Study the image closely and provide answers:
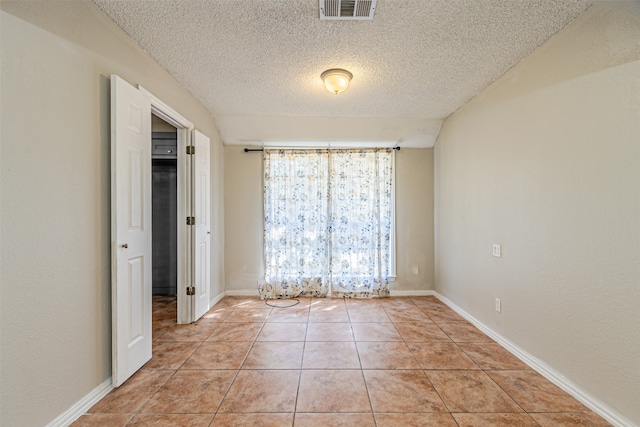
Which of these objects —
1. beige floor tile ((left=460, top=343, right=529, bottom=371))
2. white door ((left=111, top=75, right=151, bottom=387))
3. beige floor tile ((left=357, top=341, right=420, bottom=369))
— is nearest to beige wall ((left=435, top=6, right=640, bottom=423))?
beige floor tile ((left=460, top=343, right=529, bottom=371))

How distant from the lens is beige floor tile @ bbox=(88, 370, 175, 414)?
1.75m

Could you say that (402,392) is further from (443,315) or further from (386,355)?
(443,315)

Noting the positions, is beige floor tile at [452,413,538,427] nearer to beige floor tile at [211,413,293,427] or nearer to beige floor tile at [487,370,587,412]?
beige floor tile at [487,370,587,412]

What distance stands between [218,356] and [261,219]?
6.90ft

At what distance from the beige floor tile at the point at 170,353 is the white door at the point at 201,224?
53 cm

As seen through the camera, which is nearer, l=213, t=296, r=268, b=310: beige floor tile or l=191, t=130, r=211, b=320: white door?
l=191, t=130, r=211, b=320: white door

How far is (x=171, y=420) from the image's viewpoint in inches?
65.2

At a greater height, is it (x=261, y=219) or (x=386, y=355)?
(x=261, y=219)

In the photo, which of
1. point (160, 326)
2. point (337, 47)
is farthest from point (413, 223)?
point (160, 326)

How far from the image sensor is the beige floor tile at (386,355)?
2244 mm

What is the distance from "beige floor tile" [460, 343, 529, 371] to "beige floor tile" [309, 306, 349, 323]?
50.1 inches

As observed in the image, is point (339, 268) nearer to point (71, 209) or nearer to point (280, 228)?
point (280, 228)

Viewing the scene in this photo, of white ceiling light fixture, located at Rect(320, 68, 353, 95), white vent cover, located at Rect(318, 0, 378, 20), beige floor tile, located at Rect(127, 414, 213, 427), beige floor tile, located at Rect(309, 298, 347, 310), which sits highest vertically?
white vent cover, located at Rect(318, 0, 378, 20)

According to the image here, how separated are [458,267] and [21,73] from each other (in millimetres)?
4048
